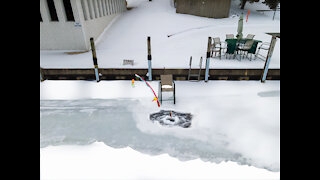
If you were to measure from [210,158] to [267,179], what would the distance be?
1342mm

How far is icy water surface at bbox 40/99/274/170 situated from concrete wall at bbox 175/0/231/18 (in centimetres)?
1466

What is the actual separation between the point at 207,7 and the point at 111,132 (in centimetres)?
1650

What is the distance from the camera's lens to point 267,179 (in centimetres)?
421

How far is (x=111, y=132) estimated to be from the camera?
5.83 meters

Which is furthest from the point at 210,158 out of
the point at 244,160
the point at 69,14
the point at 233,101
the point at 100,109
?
the point at 69,14

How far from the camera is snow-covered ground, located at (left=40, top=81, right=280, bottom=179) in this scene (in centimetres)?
451

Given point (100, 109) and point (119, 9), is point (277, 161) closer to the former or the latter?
point (100, 109)

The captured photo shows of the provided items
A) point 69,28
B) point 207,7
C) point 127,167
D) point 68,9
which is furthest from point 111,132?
point 207,7

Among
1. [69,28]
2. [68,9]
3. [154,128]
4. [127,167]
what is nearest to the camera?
[127,167]

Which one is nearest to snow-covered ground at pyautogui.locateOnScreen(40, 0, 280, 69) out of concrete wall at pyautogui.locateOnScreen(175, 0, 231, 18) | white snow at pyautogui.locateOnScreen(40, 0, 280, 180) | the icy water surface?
white snow at pyautogui.locateOnScreen(40, 0, 280, 180)

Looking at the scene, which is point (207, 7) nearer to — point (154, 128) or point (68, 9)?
point (68, 9)

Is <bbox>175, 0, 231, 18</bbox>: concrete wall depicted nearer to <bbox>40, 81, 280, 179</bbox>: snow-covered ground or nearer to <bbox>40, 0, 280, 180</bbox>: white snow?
<bbox>40, 0, 280, 180</bbox>: white snow

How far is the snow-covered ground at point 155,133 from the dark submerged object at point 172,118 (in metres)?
0.23

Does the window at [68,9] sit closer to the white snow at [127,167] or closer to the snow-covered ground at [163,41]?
the snow-covered ground at [163,41]
